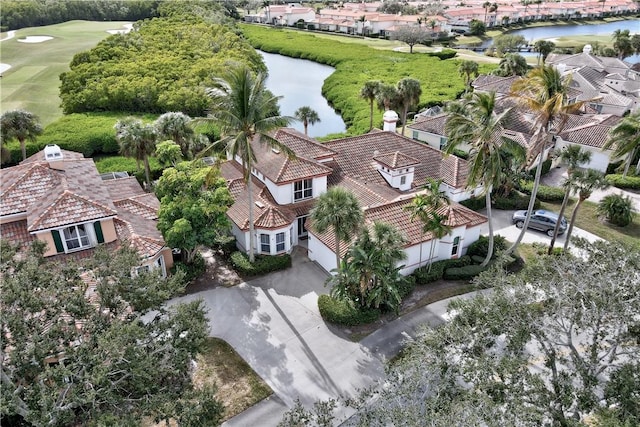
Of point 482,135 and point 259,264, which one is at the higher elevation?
point 482,135

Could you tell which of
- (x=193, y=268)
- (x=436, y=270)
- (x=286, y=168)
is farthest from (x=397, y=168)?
(x=193, y=268)

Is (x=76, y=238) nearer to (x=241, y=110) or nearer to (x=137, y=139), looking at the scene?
(x=137, y=139)

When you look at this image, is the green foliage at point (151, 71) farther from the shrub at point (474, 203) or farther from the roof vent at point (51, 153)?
the shrub at point (474, 203)

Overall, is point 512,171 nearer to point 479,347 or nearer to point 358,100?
point 479,347

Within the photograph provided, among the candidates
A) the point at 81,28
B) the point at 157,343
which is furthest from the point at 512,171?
the point at 81,28

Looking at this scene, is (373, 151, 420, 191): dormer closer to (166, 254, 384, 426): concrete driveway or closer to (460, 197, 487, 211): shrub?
(460, 197, 487, 211): shrub

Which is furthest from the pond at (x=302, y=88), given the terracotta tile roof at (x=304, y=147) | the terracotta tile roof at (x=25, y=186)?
the terracotta tile roof at (x=25, y=186)
